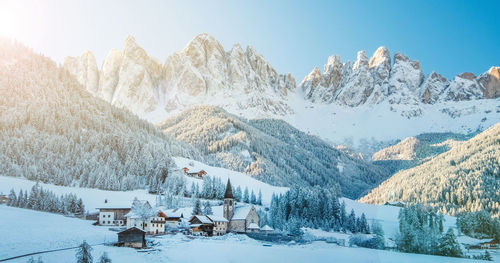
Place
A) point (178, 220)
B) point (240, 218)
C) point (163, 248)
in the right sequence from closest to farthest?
point (163, 248)
point (178, 220)
point (240, 218)

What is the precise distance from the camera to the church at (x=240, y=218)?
230ft

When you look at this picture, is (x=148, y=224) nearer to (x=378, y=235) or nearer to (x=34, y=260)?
(x=34, y=260)

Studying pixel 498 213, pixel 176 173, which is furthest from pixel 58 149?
pixel 498 213

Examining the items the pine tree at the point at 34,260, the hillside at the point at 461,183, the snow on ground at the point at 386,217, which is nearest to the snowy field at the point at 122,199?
the snow on ground at the point at 386,217

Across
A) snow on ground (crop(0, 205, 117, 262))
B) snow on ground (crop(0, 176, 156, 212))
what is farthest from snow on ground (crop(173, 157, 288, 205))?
snow on ground (crop(0, 205, 117, 262))

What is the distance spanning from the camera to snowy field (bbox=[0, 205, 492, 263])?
4416 centimetres

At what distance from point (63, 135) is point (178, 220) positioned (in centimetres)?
5315

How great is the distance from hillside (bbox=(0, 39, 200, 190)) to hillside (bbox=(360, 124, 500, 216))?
69.3 metres

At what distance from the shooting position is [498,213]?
8962 cm

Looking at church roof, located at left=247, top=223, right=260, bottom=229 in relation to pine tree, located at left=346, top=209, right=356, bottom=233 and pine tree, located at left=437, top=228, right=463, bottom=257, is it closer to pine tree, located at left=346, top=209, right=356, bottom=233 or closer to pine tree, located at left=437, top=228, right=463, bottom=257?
pine tree, located at left=346, top=209, right=356, bottom=233

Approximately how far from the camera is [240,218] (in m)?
70.8

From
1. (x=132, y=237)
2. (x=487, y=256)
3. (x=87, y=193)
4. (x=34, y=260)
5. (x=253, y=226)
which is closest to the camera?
(x=34, y=260)

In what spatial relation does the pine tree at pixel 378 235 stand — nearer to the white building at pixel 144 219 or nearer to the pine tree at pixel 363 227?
the pine tree at pixel 363 227

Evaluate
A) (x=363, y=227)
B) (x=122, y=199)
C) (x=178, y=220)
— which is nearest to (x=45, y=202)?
(x=122, y=199)
